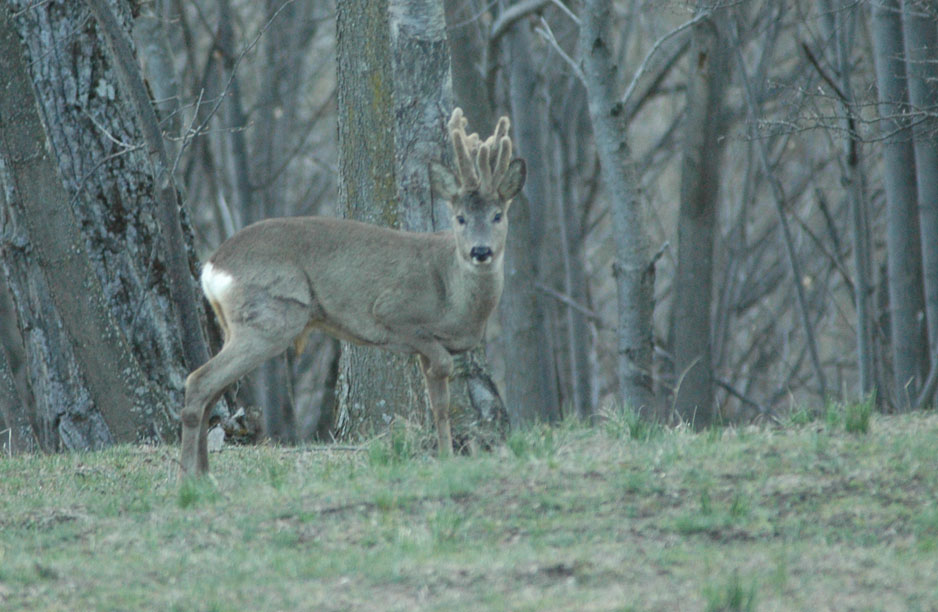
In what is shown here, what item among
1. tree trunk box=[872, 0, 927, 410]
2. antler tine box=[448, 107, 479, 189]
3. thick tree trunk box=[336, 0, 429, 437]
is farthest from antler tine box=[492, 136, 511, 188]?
tree trunk box=[872, 0, 927, 410]

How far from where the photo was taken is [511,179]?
24.3 ft

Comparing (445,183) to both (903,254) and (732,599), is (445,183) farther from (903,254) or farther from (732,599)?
(903,254)

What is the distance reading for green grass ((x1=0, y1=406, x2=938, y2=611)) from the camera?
180 inches

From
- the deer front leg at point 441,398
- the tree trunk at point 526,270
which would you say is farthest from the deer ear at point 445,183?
the tree trunk at point 526,270

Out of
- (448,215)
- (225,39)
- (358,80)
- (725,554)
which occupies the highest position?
(225,39)

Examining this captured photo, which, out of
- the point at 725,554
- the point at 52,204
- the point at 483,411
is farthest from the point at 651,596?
the point at 52,204

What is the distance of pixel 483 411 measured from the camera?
834cm

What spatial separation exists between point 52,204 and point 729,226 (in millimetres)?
13873

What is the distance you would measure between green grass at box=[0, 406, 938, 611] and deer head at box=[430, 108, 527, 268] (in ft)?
3.75

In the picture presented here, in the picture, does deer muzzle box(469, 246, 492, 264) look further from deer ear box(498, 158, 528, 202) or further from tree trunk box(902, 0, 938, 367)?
tree trunk box(902, 0, 938, 367)

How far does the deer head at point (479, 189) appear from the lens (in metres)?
7.24

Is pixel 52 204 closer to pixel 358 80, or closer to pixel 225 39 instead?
pixel 358 80

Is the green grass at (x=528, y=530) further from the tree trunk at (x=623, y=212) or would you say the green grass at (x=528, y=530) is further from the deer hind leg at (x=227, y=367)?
the tree trunk at (x=623, y=212)

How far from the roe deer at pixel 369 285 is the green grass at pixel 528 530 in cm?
52
